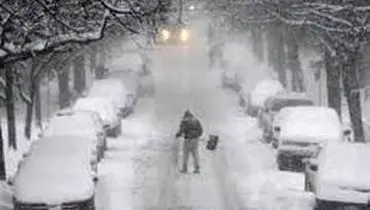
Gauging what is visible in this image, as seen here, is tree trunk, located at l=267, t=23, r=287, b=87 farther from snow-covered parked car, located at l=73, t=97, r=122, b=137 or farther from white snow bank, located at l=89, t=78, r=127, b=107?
snow-covered parked car, located at l=73, t=97, r=122, b=137

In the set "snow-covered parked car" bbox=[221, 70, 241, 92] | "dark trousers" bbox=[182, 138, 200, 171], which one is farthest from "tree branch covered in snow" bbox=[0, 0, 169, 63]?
"snow-covered parked car" bbox=[221, 70, 241, 92]

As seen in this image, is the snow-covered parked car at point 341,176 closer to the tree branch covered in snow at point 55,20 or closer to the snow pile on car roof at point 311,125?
the tree branch covered in snow at point 55,20

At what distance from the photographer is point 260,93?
130ft

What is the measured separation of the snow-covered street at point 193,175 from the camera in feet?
72.6

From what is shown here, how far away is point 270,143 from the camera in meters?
31.2

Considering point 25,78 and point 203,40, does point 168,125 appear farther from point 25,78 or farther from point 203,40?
point 203,40

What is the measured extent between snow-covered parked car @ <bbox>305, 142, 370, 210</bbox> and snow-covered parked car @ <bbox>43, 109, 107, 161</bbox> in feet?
19.0

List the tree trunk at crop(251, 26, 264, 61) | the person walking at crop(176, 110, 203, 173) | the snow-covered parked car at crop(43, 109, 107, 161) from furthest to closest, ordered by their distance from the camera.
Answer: the tree trunk at crop(251, 26, 264, 61)
the person walking at crop(176, 110, 203, 173)
the snow-covered parked car at crop(43, 109, 107, 161)

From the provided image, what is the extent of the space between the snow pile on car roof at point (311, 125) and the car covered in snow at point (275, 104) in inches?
125

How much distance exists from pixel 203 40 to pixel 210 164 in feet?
193

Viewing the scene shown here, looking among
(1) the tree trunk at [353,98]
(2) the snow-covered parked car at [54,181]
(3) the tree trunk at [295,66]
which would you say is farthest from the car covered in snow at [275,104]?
(2) the snow-covered parked car at [54,181]

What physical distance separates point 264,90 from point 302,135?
44.7ft

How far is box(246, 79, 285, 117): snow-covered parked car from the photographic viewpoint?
38250mm

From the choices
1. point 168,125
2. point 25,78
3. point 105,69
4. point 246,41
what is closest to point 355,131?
point 168,125
